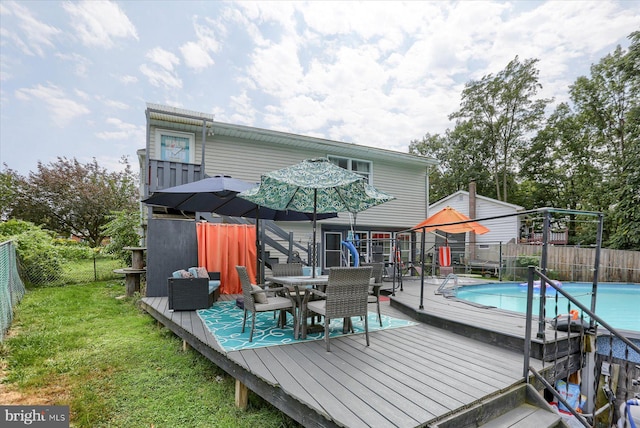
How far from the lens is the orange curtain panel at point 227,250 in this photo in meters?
6.69

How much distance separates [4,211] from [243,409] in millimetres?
23149

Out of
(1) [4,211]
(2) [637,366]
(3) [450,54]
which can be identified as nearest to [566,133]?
(3) [450,54]

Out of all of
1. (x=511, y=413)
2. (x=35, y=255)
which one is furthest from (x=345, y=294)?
(x=35, y=255)

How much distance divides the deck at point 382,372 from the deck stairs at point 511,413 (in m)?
0.05

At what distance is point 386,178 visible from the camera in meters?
12.1

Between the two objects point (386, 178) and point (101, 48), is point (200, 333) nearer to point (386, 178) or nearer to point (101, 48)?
point (386, 178)

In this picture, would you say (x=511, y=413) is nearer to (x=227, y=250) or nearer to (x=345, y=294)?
(x=345, y=294)

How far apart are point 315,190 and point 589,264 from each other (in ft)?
42.0

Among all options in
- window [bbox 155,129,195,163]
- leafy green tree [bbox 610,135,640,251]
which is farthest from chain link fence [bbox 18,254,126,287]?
leafy green tree [bbox 610,135,640,251]

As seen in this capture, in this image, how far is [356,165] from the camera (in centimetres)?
1171

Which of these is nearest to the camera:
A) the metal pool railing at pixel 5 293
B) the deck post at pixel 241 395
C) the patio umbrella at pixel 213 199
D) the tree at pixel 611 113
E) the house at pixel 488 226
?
the deck post at pixel 241 395

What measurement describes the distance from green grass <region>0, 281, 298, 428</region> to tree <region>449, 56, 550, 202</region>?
72.0 feet

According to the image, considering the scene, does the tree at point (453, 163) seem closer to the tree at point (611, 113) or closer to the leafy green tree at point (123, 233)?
the tree at point (611, 113)

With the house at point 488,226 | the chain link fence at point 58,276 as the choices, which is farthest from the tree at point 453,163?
the chain link fence at point 58,276
